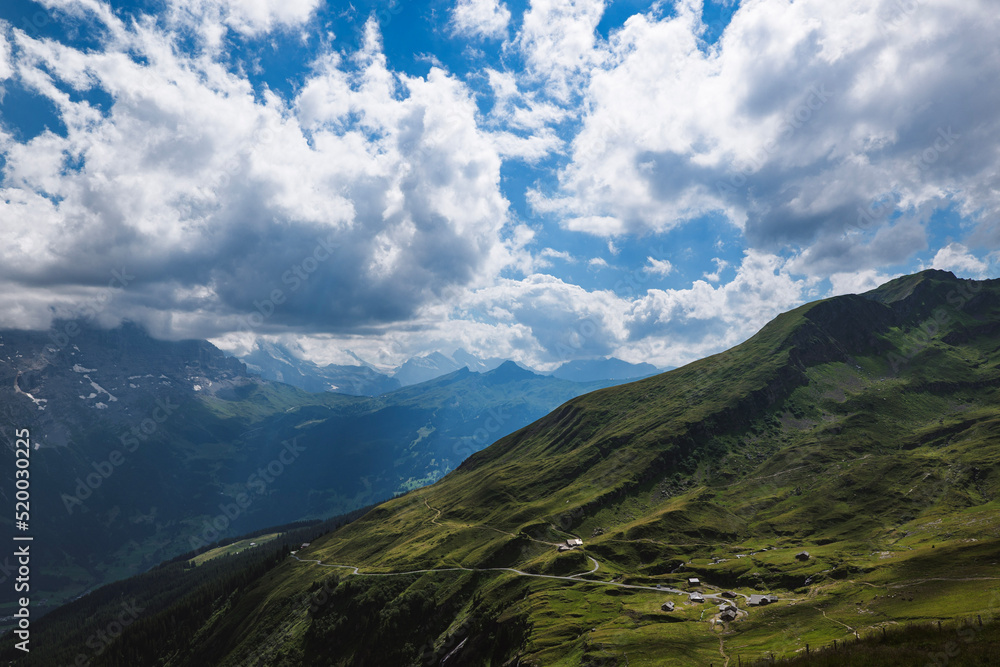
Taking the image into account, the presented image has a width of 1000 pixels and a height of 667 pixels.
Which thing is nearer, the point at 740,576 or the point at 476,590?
the point at 740,576

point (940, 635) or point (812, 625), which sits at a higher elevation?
point (940, 635)

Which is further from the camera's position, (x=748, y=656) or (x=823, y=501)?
(x=823, y=501)

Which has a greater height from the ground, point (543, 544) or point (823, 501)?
point (543, 544)

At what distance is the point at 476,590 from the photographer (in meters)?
151

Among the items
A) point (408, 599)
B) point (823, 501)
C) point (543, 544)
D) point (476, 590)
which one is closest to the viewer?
point (476, 590)

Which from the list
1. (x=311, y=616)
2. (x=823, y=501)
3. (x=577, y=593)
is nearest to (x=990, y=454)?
(x=823, y=501)

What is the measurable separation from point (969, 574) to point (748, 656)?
53295 millimetres

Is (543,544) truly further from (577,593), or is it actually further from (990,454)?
(990,454)

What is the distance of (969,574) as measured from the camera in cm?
9144

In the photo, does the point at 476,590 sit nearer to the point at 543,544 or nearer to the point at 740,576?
the point at 543,544

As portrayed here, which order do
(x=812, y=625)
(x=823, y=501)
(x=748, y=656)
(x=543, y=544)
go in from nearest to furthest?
(x=748, y=656) < (x=812, y=625) < (x=543, y=544) < (x=823, y=501)

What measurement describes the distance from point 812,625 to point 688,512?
336 feet

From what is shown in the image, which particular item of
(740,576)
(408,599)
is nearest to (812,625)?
(740,576)

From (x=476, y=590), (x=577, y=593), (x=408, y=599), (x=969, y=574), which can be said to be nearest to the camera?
(x=969, y=574)
